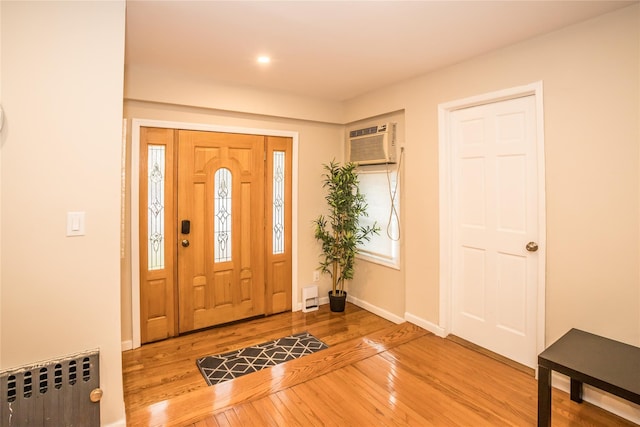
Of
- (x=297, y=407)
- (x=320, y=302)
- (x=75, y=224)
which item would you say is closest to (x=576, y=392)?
(x=297, y=407)

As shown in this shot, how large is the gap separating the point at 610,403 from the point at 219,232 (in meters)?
3.28

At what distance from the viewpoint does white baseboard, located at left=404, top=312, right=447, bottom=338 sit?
10.2 ft

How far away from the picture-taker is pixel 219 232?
11.5ft

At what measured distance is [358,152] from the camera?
3973 mm

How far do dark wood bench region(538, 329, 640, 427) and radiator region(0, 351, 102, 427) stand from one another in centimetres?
231

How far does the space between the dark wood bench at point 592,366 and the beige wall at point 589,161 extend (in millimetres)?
224

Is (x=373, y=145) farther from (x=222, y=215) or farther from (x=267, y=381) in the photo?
(x=267, y=381)

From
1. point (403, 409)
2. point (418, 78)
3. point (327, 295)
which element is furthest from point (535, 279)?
point (327, 295)

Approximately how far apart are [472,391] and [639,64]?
221 cm

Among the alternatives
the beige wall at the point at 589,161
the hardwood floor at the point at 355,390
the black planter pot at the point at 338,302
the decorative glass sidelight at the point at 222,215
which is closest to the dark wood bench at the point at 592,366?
the beige wall at the point at 589,161

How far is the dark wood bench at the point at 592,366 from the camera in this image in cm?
160

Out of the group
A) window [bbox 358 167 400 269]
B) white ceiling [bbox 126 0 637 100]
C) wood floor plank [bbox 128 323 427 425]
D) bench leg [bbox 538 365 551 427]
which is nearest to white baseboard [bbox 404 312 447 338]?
wood floor plank [bbox 128 323 427 425]

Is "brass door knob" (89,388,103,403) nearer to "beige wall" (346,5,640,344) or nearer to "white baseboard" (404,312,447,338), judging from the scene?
"white baseboard" (404,312,447,338)

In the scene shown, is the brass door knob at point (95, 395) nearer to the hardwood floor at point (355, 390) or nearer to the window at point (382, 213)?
the hardwood floor at point (355, 390)
